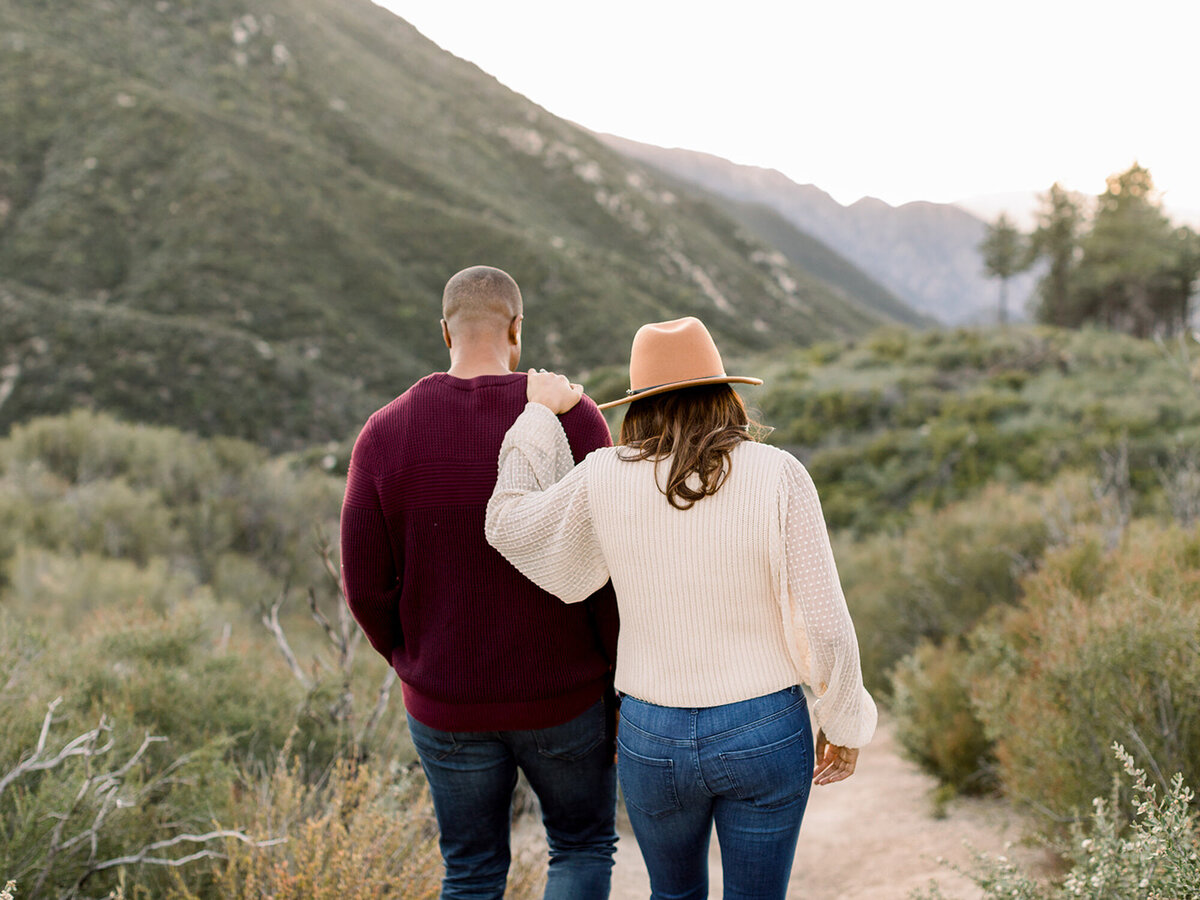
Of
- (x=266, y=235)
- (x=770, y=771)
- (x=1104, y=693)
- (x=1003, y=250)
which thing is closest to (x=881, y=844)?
(x=1104, y=693)

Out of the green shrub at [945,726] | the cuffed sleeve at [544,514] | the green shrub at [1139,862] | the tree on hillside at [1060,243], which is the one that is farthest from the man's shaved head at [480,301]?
the tree on hillside at [1060,243]

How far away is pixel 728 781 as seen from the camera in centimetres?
167

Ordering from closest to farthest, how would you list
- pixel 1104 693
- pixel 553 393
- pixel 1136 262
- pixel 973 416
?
1. pixel 553 393
2. pixel 1104 693
3. pixel 973 416
4. pixel 1136 262

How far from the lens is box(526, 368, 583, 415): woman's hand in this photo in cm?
189

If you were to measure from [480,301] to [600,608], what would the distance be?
0.79m

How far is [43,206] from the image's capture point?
3225 cm

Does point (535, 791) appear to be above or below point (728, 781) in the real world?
below

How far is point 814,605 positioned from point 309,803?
2.22 m

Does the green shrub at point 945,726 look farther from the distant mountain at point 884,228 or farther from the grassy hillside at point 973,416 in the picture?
the distant mountain at point 884,228

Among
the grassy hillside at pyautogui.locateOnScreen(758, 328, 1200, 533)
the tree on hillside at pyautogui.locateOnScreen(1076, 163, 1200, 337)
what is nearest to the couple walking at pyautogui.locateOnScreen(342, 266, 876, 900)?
the grassy hillside at pyautogui.locateOnScreen(758, 328, 1200, 533)

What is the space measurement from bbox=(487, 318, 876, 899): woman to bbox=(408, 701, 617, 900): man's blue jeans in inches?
8.7

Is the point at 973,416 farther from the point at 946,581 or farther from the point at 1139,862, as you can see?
the point at 1139,862

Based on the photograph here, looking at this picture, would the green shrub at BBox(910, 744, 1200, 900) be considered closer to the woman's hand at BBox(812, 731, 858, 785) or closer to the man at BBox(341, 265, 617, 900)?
the woman's hand at BBox(812, 731, 858, 785)

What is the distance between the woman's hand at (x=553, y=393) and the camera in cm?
189
